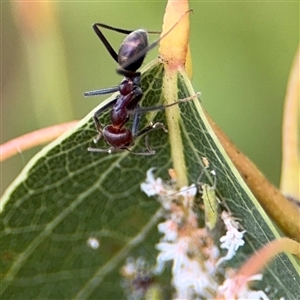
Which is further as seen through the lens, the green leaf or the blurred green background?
the blurred green background

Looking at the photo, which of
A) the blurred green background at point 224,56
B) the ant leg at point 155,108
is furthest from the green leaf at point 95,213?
the blurred green background at point 224,56

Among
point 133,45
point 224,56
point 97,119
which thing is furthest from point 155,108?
point 224,56

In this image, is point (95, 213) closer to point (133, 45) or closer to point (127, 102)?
point (127, 102)

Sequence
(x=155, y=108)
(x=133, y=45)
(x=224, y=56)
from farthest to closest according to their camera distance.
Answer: (x=224, y=56) → (x=133, y=45) → (x=155, y=108)

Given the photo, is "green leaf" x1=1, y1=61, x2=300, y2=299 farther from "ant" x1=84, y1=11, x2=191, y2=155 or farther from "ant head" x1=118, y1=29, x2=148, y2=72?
"ant head" x1=118, y1=29, x2=148, y2=72

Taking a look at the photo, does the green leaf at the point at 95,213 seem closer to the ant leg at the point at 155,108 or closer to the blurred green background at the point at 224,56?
the ant leg at the point at 155,108

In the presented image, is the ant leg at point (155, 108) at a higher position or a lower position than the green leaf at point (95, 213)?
higher

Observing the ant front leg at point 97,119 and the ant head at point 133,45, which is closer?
the ant front leg at point 97,119

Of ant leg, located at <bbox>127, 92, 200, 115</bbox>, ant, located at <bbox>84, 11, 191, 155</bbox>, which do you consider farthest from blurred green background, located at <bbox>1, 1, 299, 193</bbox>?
ant leg, located at <bbox>127, 92, 200, 115</bbox>

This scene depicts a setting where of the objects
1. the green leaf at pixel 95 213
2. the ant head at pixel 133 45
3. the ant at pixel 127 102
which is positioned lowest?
the green leaf at pixel 95 213
